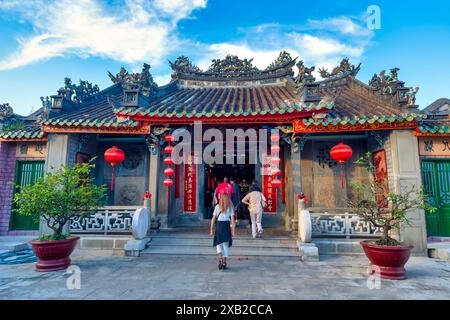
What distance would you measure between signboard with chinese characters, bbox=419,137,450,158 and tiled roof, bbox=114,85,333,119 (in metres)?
2.97

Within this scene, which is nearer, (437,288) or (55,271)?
(437,288)

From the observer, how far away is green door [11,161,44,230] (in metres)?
7.50

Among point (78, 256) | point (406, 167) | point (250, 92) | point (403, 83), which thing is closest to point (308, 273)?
point (406, 167)

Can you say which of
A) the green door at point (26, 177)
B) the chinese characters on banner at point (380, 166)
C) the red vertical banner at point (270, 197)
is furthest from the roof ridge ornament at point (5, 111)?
the chinese characters on banner at point (380, 166)

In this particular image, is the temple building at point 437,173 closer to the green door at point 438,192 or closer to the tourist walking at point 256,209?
the green door at point 438,192

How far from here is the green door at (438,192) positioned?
6602 mm

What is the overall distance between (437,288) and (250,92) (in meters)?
8.00

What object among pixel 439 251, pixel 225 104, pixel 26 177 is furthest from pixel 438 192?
pixel 26 177

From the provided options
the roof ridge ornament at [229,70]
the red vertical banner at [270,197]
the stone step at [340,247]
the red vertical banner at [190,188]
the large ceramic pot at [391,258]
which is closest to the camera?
the large ceramic pot at [391,258]

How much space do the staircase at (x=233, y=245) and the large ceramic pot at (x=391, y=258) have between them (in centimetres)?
169

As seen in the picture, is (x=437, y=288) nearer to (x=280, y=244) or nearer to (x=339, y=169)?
(x=280, y=244)

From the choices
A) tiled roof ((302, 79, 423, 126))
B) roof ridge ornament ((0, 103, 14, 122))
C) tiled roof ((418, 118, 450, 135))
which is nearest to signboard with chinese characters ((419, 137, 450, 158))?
tiled roof ((418, 118, 450, 135))

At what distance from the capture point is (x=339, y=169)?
26.2 feet

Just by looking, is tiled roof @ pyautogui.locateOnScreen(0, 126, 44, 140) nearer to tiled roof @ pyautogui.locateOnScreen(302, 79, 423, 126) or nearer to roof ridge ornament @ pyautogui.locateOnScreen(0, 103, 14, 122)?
roof ridge ornament @ pyautogui.locateOnScreen(0, 103, 14, 122)
